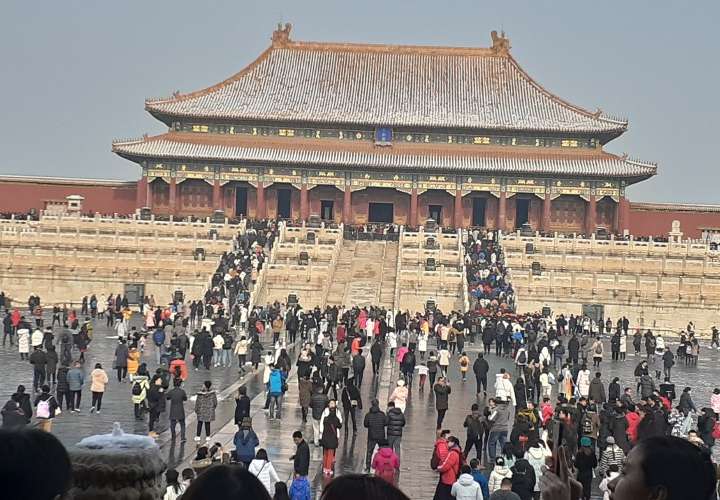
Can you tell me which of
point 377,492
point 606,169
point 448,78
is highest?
point 448,78

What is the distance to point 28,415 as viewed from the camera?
22266 millimetres

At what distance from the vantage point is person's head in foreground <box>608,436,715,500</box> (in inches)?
202

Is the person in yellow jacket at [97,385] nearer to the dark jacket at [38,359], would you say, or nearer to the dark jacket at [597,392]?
the dark jacket at [38,359]

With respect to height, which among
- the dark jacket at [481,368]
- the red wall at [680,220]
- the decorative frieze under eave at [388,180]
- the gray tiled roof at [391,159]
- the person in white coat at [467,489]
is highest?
the gray tiled roof at [391,159]

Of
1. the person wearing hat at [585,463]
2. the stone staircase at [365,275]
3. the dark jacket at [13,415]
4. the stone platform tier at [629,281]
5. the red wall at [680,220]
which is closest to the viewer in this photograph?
the person wearing hat at [585,463]

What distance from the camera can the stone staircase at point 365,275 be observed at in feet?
163

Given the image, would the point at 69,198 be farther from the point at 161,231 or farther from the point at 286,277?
the point at 286,277

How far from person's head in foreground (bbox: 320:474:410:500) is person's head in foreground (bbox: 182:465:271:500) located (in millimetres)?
263

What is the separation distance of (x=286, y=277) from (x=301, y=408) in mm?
23429

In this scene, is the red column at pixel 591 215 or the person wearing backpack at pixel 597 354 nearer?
the person wearing backpack at pixel 597 354

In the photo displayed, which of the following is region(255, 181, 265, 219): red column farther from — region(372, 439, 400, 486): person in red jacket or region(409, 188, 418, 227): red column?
region(372, 439, 400, 486): person in red jacket

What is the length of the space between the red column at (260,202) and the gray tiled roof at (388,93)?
3.95 meters

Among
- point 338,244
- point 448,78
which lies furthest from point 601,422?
point 448,78

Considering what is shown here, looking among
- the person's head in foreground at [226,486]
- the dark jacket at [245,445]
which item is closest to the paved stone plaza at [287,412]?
the dark jacket at [245,445]
